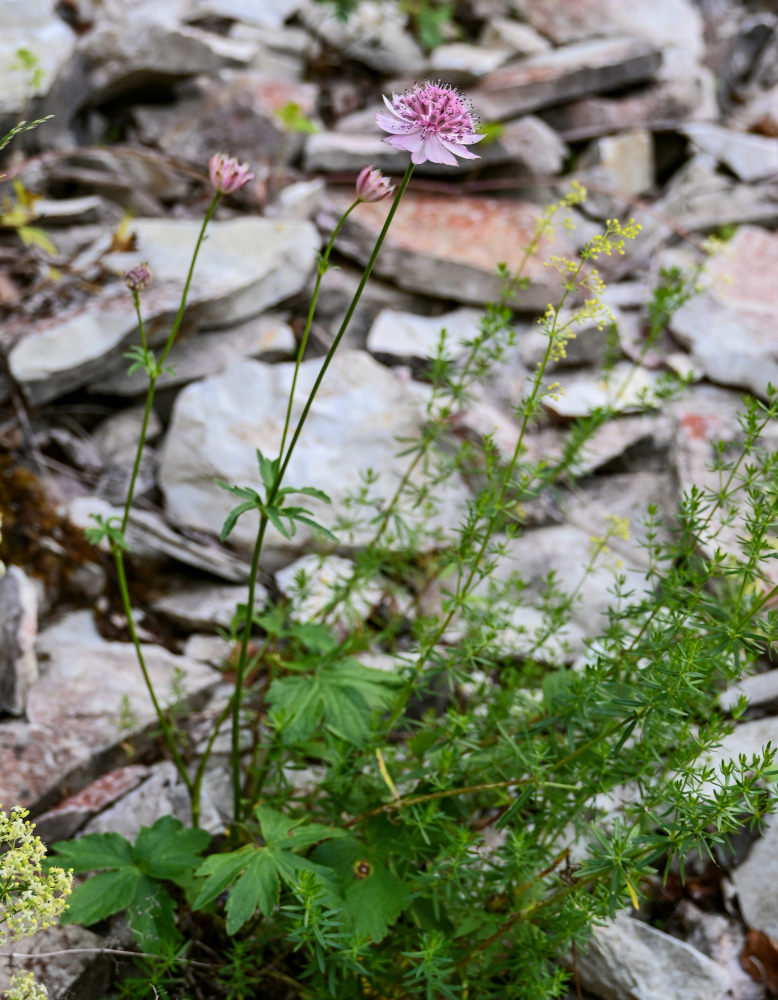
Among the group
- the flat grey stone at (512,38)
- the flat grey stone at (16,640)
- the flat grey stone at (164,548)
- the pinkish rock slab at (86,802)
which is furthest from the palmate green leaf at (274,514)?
the flat grey stone at (512,38)

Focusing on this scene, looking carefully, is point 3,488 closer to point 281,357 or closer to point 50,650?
point 50,650

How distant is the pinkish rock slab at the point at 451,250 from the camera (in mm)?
4879

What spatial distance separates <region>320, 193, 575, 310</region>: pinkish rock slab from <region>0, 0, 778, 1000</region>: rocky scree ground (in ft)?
0.06

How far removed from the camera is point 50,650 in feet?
11.4

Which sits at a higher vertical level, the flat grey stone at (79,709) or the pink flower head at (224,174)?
the pink flower head at (224,174)

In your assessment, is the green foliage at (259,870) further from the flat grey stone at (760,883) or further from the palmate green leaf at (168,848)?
the flat grey stone at (760,883)

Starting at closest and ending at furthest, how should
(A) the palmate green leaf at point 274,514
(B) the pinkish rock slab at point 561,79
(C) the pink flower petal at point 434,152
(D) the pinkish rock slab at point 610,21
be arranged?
(C) the pink flower petal at point 434,152
(A) the palmate green leaf at point 274,514
(B) the pinkish rock slab at point 561,79
(D) the pinkish rock slab at point 610,21

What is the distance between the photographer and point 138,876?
7.97 ft

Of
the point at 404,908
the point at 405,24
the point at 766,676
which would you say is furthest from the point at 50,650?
the point at 405,24

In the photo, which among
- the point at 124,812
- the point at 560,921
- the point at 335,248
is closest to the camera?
the point at 560,921

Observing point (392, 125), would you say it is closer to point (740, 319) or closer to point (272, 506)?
point (272, 506)

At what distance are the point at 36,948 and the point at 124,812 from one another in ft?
1.79

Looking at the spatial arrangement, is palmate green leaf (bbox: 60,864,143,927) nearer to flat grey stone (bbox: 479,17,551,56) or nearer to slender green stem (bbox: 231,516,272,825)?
slender green stem (bbox: 231,516,272,825)

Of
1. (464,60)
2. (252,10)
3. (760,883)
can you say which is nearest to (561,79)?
(464,60)
